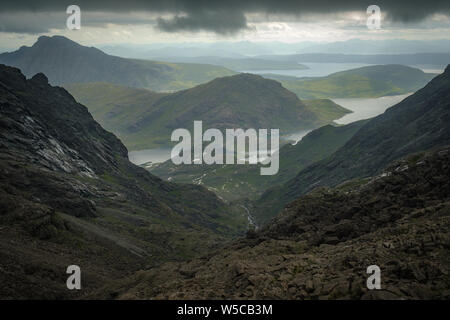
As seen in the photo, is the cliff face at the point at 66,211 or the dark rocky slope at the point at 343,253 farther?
the cliff face at the point at 66,211

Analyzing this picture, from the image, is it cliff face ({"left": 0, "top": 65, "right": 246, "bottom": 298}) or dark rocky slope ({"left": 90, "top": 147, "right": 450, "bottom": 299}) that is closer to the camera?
dark rocky slope ({"left": 90, "top": 147, "right": 450, "bottom": 299})

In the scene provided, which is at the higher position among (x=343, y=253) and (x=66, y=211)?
(x=66, y=211)

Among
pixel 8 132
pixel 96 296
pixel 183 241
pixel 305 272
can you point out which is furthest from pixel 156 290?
pixel 8 132

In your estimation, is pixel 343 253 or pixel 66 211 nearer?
pixel 343 253
